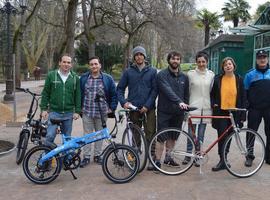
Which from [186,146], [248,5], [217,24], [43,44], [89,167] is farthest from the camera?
[217,24]

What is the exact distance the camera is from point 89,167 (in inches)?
267

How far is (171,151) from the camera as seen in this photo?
6449 millimetres

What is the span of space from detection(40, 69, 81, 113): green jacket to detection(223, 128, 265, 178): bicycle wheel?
2.35 m

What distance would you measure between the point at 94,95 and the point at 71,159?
1127 mm

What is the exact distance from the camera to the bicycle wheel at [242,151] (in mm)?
6297

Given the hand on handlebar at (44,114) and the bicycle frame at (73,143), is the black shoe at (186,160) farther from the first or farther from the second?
the hand on handlebar at (44,114)

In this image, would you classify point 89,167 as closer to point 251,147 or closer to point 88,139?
point 88,139

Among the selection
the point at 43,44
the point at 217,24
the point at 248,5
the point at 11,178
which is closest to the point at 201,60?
the point at 11,178

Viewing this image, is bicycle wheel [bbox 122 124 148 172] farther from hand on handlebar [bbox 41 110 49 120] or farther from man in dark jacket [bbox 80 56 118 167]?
hand on handlebar [bbox 41 110 49 120]

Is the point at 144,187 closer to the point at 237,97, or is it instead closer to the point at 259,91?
the point at 237,97

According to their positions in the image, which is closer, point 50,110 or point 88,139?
point 88,139

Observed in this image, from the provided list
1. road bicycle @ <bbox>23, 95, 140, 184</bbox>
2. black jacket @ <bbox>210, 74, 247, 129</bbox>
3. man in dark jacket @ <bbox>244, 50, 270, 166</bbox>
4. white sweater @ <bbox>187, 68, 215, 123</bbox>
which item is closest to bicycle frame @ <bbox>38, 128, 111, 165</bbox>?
road bicycle @ <bbox>23, 95, 140, 184</bbox>

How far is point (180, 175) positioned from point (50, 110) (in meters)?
2.20

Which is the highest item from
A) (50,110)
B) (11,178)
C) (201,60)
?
(201,60)
